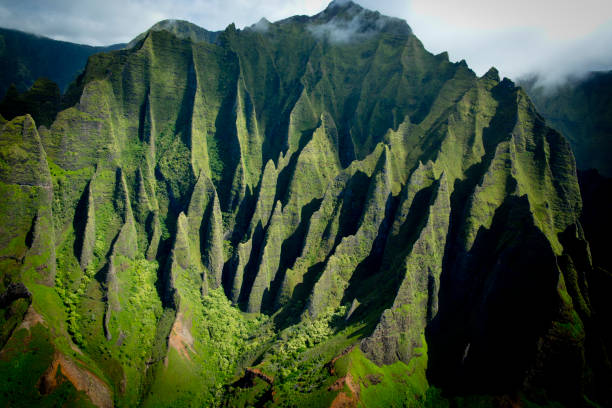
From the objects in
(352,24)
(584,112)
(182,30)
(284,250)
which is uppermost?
(182,30)

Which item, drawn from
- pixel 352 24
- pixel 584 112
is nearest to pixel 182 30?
pixel 352 24

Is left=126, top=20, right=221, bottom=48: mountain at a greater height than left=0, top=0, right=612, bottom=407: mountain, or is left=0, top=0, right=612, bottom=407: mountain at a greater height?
left=126, top=20, right=221, bottom=48: mountain

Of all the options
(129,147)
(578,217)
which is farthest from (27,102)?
(578,217)

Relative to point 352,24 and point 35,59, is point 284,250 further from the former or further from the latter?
point 35,59

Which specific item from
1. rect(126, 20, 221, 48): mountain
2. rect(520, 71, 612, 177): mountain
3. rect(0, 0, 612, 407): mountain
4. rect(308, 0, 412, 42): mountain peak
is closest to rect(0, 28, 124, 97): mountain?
rect(126, 20, 221, 48): mountain

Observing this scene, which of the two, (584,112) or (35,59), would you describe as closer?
(584,112)

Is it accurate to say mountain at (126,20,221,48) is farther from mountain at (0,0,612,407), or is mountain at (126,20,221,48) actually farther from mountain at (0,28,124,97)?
mountain at (0,0,612,407)
